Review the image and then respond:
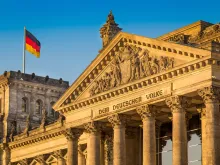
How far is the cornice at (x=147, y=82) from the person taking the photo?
54.3 m

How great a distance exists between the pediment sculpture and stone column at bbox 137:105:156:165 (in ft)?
9.21

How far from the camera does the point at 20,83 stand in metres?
98.1

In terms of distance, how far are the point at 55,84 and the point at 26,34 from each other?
8.42m

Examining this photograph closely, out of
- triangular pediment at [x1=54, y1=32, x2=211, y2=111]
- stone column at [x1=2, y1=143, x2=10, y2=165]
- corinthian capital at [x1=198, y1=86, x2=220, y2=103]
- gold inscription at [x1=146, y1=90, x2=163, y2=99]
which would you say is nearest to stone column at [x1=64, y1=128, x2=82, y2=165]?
triangular pediment at [x1=54, y1=32, x2=211, y2=111]

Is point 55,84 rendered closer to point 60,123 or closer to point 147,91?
point 60,123

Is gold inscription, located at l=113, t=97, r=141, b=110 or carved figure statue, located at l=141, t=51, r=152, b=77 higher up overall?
carved figure statue, located at l=141, t=51, r=152, b=77

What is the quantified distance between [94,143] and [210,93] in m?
15.7

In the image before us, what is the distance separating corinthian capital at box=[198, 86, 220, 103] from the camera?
177ft

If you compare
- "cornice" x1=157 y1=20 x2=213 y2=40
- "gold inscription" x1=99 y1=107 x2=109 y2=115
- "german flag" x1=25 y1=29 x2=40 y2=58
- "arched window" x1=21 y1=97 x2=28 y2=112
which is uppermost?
"german flag" x1=25 y1=29 x2=40 y2=58

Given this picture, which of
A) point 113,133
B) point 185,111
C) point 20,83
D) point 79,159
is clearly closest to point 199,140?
point 185,111

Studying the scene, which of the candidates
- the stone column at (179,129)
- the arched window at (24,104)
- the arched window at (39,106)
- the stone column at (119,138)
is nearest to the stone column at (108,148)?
the stone column at (119,138)

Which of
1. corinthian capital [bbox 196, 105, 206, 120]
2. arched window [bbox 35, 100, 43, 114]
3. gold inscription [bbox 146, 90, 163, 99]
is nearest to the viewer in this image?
gold inscription [bbox 146, 90, 163, 99]

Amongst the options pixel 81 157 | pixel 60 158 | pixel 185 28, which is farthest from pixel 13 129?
pixel 185 28

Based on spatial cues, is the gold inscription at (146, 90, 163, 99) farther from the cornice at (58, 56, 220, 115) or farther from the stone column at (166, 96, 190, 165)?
the stone column at (166, 96, 190, 165)
